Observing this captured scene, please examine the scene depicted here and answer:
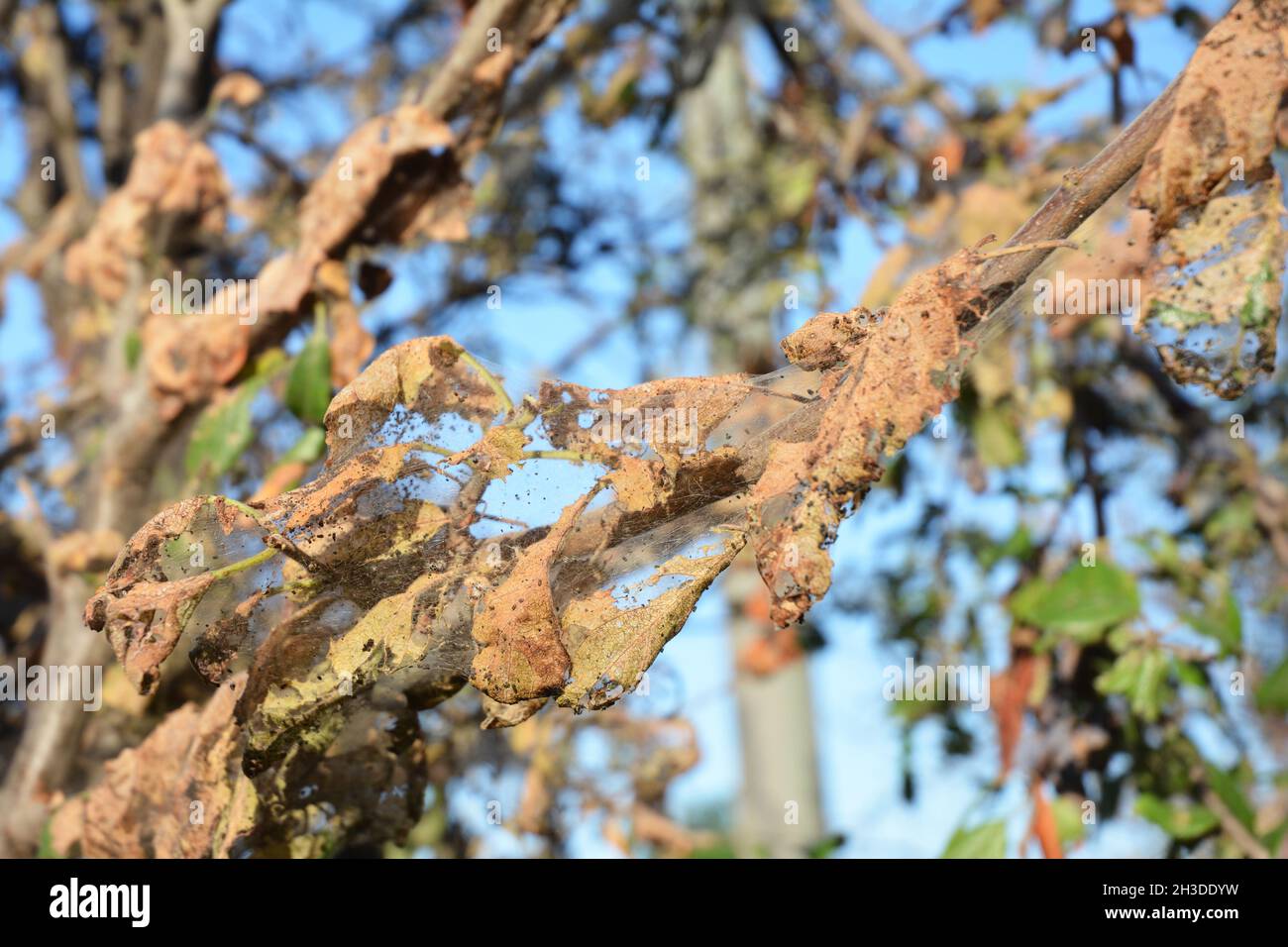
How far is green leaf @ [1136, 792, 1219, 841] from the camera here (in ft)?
6.87

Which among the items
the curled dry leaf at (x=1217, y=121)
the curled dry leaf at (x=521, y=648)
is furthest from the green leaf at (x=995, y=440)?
the curled dry leaf at (x=521, y=648)

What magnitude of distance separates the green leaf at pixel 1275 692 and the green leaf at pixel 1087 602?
25 cm

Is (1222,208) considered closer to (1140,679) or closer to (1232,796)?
(1140,679)

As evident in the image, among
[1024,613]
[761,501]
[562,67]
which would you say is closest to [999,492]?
[1024,613]

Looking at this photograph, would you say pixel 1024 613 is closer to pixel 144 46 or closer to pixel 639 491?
pixel 639 491

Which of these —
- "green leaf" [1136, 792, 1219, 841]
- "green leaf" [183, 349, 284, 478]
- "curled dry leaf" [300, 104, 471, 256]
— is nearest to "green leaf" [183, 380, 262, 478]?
"green leaf" [183, 349, 284, 478]

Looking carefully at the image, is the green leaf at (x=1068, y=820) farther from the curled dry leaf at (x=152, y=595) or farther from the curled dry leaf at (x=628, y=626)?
the curled dry leaf at (x=152, y=595)

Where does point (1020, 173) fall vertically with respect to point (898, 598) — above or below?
above

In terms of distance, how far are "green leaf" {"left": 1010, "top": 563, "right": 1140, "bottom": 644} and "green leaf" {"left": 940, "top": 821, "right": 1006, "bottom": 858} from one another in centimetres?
39

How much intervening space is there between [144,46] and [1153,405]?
2.99 metres

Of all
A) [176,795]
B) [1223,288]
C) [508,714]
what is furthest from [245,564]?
[1223,288]

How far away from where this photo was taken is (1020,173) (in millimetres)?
2760

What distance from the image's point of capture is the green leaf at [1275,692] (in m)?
2.03

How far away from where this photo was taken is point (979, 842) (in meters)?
2.15
